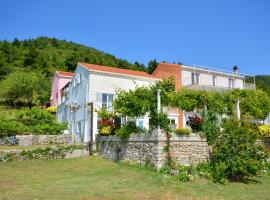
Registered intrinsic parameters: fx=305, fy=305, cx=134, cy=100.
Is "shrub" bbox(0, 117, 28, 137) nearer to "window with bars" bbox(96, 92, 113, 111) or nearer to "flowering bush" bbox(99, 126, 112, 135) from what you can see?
"window with bars" bbox(96, 92, 113, 111)

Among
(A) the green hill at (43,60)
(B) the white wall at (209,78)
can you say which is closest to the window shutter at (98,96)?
(B) the white wall at (209,78)

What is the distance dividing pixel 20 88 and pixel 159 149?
4121 cm

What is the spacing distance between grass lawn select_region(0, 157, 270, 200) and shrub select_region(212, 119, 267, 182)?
0.83 meters

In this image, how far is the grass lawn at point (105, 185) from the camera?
12.7m

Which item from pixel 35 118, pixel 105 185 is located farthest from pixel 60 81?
pixel 105 185

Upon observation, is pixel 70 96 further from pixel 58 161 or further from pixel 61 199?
pixel 61 199

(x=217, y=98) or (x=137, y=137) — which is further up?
(x=217, y=98)

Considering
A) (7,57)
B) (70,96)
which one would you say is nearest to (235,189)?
(70,96)

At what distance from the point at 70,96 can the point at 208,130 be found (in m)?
18.4

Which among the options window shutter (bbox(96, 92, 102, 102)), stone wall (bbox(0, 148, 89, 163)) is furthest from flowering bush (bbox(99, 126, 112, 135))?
window shutter (bbox(96, 92, 102, 102))

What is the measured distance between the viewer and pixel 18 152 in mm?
20750

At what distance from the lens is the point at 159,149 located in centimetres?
1689

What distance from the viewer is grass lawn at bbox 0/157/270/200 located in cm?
1270

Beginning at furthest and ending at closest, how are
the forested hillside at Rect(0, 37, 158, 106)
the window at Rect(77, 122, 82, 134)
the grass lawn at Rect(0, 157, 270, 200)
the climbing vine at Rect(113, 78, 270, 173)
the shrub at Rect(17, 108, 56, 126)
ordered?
the forested hillside at Rect(0, 37, 158, 106) → the shrub at Rect(17, 108, 56, 126) → the window at Rect(77, 122, 82, 134) → the climbing vine at Rect(113, 78, 270, 173) → the grass lawn at Rect(0, 157, 270, 200)
